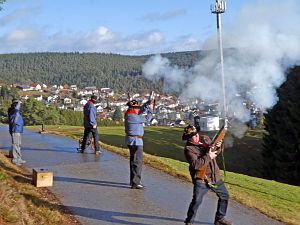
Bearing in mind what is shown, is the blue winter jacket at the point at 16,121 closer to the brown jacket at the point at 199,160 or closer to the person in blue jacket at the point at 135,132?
the person in blue jacket at the point at 135,132

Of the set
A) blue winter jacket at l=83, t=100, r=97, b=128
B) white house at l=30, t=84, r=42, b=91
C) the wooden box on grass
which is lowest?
the wooden box on grass

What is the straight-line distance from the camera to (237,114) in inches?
704

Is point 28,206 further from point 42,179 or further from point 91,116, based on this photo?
point 91,116

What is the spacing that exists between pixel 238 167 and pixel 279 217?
31.7 meters

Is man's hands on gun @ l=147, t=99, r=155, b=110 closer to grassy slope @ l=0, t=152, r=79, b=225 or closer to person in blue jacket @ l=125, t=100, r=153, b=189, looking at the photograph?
person in blue jacket @ l=125, t=100, r=153, b=189

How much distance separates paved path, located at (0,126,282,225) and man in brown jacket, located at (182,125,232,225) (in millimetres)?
822

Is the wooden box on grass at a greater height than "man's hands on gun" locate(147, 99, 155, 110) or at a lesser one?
lesser

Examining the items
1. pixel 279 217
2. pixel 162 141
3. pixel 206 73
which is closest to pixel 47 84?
pixel 162 141

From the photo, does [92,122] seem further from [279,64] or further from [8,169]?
[279,64]

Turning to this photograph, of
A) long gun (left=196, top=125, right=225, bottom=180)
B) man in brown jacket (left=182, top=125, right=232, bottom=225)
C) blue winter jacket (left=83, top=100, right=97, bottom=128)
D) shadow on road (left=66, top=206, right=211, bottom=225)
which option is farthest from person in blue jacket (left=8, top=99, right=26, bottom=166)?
long gun (left=196, top=125, right=225, bottom=180)

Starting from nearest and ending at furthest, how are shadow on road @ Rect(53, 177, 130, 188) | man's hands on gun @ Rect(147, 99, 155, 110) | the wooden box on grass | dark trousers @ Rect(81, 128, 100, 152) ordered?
the wooden box on grass, man's hands on gun @ Rect(147, 99, 155, 110), shadow on road @ Rect(53, 177, 130, 188), dark trousers @ Rect(81, 128, 100, 152)

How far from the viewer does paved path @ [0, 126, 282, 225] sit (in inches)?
351

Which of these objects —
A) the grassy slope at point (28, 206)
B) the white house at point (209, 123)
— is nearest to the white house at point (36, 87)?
the white house at point (209, 123)

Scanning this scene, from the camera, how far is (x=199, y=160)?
7.84 m
